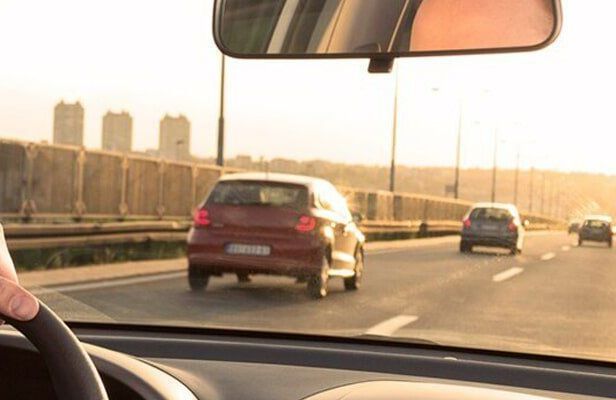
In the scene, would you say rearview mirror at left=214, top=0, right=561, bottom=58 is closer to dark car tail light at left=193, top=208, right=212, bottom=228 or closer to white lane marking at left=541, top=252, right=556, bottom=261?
white lane marking at left=541, top=252, right=556, bottom=261

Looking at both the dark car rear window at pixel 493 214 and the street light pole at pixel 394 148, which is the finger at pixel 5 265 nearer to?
the street light pole at pixel 394 148


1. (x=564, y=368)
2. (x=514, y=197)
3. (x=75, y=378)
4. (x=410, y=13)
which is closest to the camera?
(x=75, y=378)

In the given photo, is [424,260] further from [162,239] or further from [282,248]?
[162,239]

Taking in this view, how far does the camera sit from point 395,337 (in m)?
3.68

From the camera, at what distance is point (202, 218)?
36.2 ft

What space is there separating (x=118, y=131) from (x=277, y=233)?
3.80 metres

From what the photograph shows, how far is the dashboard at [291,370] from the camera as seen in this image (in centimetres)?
240

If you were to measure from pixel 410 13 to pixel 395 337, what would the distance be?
1511 millimetres

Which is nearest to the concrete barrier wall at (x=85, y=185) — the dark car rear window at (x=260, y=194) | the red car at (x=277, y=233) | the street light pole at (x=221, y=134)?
the dark car rear window at (x=260, y=194)

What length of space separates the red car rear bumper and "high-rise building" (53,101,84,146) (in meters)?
2.67

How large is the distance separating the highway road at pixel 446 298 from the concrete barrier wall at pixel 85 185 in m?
10.5

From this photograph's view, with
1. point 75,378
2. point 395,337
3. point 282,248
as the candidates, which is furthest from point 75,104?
point 282,248

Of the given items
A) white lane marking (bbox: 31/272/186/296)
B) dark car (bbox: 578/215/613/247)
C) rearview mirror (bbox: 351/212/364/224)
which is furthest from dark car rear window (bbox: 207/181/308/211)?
dark car (bbox: 578/215/613/247)

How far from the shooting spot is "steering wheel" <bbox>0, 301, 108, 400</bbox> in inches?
68.3
